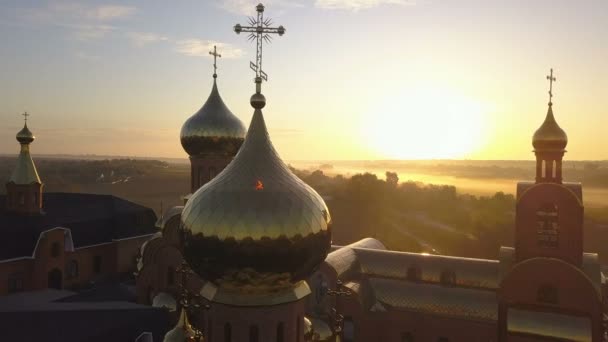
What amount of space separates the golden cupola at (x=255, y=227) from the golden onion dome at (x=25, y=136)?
18445 mm

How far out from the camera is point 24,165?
21531mm

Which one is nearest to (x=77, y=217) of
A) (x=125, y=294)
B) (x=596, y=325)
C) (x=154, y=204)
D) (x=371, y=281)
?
(x=125, y=294)

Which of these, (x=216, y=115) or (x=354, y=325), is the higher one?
(x=216, y=115)

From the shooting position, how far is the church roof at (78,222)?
1919 centimetres

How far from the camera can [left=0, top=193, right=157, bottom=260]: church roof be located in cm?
1919

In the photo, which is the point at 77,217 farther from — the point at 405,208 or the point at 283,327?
the point at 405,208

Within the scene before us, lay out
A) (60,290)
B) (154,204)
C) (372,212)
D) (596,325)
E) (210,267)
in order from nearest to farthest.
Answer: (210,267)
(596,325)
(60,290)
(372,212)
(154,204)

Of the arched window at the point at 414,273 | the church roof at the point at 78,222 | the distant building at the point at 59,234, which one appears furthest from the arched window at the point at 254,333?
the church roof at the point at 78,222

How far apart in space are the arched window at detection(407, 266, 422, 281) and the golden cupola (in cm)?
934

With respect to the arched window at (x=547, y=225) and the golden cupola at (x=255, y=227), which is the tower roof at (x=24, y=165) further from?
the arched window at (x=547, y=225)

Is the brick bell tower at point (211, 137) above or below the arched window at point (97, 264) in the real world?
above

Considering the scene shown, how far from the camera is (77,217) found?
73.0ft

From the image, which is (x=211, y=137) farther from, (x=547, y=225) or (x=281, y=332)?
(x=547, y=225)

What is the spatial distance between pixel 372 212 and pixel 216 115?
3805cm
